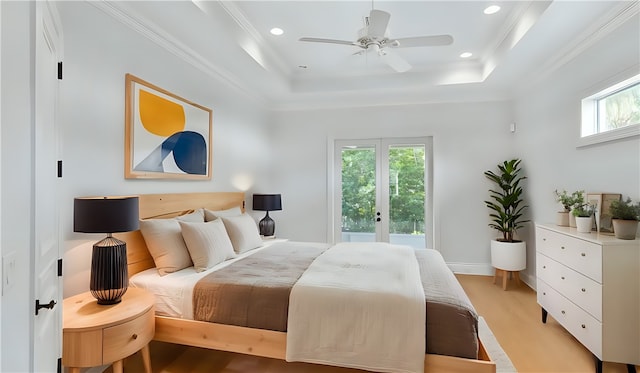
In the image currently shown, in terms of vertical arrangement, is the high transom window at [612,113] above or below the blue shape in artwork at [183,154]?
above

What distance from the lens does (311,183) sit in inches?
212

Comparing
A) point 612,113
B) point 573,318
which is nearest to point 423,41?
point 612,113

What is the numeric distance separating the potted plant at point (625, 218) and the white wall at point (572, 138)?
20 cm

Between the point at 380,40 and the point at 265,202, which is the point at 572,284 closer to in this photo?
the point at 380,40

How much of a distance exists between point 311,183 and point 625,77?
392 cm

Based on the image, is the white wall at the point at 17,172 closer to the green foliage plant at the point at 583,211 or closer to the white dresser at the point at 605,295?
the white dresser at the point at 605,295

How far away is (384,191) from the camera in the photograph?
514 centimetres

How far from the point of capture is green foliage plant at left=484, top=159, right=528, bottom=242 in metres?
4.30

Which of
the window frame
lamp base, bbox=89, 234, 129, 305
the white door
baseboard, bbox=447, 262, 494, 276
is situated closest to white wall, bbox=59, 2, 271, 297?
lamp base, bbox=89, 234, 129, 305

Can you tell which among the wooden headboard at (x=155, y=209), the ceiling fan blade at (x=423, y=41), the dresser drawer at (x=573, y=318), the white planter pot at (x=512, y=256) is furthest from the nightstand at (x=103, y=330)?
the white planter pot at (x=512, y=256)

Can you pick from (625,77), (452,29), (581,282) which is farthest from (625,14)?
(581,282)

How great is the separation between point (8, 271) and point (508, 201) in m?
4.82

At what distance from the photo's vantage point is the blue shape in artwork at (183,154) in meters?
2.83

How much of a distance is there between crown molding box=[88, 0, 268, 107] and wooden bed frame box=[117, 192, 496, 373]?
140 centimetres
